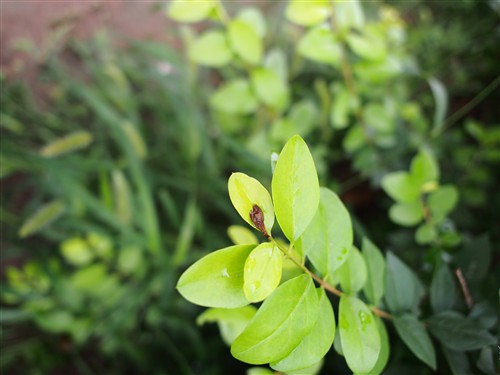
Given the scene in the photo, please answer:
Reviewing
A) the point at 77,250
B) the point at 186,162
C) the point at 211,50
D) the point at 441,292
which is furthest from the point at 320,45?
the point at 77,250

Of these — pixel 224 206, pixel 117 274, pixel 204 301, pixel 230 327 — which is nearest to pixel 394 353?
pixel 230 327

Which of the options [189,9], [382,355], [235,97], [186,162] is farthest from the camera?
[186,162]

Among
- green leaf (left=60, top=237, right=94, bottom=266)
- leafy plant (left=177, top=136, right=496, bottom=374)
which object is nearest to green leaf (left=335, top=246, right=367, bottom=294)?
leafy plant (left=177, top=136, right=496, bottom=374)

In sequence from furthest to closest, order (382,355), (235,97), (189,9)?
(235,97)
(189,9)
(382,355)

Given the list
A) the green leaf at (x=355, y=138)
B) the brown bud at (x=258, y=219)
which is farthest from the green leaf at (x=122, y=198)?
the brown bud at (x=258, y=219)

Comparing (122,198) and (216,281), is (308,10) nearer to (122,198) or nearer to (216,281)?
(216,281)

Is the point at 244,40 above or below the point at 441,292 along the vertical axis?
above
